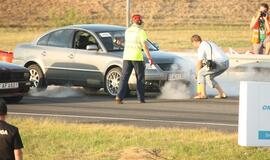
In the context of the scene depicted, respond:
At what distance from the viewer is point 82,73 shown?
2084 cm

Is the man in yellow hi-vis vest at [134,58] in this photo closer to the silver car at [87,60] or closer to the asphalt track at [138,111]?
the asphalt track at [138,111]

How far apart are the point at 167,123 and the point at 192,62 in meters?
5.95

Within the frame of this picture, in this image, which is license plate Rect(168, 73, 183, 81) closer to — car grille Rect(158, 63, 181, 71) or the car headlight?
car grille Rect(158, 63, 181, 71)

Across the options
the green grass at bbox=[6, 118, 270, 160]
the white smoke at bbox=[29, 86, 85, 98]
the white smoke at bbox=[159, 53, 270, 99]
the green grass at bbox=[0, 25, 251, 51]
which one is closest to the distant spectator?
the white smoke at bbox=[159, 53, 270, 99]

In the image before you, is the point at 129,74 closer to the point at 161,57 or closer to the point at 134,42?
the point at 134,42

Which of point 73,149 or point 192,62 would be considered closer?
point 73,149

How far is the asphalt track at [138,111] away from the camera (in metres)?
15.7

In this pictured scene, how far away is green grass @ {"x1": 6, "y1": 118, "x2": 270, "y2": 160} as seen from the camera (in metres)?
11.9

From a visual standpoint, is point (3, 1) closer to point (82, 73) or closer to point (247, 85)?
point (82, 73)

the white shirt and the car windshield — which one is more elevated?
the car windshield

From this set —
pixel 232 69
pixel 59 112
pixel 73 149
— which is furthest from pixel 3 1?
pixel 73 149

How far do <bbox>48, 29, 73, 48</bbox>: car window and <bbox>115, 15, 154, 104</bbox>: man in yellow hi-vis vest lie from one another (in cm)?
260

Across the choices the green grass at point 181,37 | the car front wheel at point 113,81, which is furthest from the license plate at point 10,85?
the green grass at point 181,37

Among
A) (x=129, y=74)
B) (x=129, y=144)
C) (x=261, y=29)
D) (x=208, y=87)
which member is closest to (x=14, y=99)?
(x=129, y=74)
